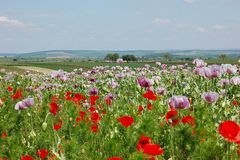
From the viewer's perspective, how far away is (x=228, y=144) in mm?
3609

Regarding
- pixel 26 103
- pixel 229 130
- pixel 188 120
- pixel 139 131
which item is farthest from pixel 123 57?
pixel 229 130

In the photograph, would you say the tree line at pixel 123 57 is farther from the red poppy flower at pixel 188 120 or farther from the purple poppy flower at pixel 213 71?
the red poppy flower at pixel 188 120

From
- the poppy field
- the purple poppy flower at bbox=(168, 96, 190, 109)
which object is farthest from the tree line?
the purple poppy flower at bbox=(168, 96, 190, 109)

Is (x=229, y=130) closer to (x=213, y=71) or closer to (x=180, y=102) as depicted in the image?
(x=180, y=102)

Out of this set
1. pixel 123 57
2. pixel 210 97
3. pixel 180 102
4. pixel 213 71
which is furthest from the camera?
pixel 123 57

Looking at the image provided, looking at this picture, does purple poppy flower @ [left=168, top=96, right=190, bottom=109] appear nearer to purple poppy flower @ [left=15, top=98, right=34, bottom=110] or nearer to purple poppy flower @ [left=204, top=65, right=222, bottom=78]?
purple poppy flower @ [left=204, top=65, right=222, bottom=78]

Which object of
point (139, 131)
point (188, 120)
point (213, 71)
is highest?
point (213, 71)

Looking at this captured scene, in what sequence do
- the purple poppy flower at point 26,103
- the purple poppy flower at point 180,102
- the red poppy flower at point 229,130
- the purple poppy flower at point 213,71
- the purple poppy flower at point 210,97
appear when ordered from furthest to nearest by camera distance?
the purple poppy flower at point 213,71 → the purple poppy flower at point 26,103 → the purple poppy flower at point 210,97 → the purple poppy flower at point 180,102 → the red poppy flower at point 229,130

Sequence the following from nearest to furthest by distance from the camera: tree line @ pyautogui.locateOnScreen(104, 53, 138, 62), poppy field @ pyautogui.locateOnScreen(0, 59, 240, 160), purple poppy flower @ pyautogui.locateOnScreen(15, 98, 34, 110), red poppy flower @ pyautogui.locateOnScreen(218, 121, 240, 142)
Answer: red poppy flower @ pyautogui.locateOnScreen(218, 121, 240, 142) → poppy field @ pyautogui.locateOnScreen(0, 59, 240, 160) → purple poppy flower @ pyautogui.locateOnScreen(15, 98, 34, 110) → tree line @ pyautogui.locateOnScreen(104, 53, 138, 62)

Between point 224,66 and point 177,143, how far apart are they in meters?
2.49

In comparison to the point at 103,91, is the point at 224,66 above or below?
above

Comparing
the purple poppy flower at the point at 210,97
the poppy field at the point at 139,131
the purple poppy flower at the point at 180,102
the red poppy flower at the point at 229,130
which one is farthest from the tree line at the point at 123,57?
the red poppy flower at the point at 229,130

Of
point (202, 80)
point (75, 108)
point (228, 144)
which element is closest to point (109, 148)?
point (228, 144)

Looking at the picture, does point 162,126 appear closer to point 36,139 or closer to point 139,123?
point 139,123
